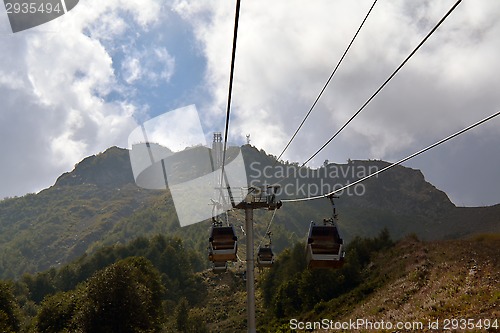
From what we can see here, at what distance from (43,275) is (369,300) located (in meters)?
95.5

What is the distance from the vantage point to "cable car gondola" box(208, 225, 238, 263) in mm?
18688

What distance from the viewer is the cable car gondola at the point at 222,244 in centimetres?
1869

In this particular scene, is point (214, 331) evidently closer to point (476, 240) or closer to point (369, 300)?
point (369, 300)

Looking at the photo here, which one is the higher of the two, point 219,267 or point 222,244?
point 222,244

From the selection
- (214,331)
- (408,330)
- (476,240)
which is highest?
(476,240)

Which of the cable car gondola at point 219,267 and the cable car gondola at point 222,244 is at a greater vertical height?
the cable car gondola at point 222,244

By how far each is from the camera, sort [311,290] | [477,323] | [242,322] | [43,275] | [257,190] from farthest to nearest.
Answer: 1. [43,275]
2. [242,322]
3. [311,290]
4. [477,323]
5. [257,190]

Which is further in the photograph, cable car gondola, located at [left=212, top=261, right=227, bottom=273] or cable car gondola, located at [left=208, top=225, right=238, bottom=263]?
cable car gondola, located at [left=212, top=261, right=227, bottom=273]

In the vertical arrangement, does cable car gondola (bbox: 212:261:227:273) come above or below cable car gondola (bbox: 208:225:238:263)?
below

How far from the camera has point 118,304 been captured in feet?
141

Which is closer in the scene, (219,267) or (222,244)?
(222,244)

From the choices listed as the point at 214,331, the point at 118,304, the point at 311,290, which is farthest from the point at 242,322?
the point at 118,304

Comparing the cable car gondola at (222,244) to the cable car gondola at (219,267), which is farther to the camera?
the cable car gondola at (219,267)

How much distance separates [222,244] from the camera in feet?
61.6
